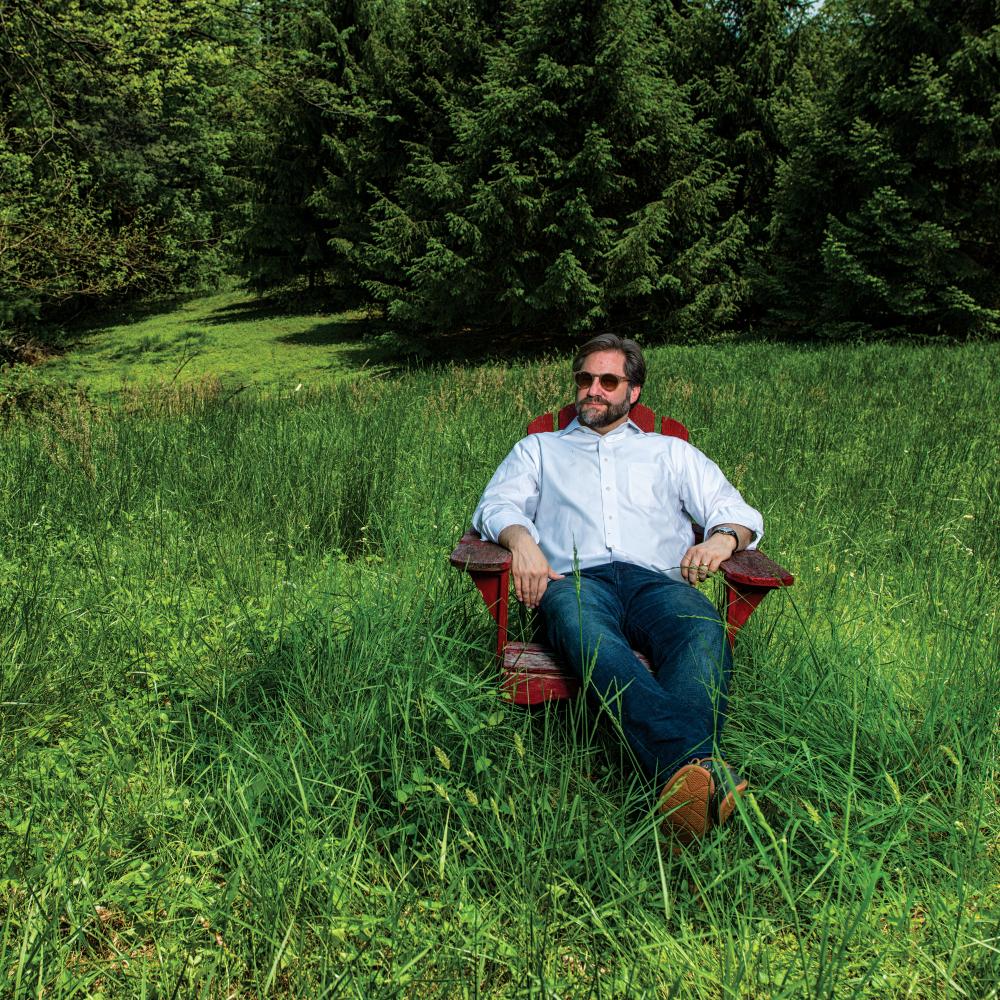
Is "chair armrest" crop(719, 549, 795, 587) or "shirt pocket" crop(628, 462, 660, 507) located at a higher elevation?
"shirt pocket" crop(628, 462, 660, 507)

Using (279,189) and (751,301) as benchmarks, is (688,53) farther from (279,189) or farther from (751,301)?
(279,189)

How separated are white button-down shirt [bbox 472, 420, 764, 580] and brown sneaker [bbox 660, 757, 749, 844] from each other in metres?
1.15

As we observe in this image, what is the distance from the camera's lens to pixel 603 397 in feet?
10.5

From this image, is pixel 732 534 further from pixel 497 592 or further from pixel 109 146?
pixel 109 146

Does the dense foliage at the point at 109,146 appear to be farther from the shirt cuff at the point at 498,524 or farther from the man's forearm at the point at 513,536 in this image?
the man's forearm at the point at 513,536

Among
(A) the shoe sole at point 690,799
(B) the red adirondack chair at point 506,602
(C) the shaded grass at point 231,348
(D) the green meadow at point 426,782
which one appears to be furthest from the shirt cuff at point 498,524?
(C) the shaded grass at point 231,348

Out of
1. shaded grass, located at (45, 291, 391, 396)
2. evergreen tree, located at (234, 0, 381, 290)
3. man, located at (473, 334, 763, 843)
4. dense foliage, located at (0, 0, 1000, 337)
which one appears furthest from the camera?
evergreen tree, located at (234, 0, 381, 290)

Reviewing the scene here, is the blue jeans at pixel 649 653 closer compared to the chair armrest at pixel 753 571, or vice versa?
the blue jeans at pixel 649 653

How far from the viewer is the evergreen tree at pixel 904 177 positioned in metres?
14.0

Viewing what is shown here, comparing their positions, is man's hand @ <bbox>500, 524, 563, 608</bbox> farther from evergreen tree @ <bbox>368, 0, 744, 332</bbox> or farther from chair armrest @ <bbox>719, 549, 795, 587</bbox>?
evergreen tree @ <bbox>368, 0, 744, 332</bbox>

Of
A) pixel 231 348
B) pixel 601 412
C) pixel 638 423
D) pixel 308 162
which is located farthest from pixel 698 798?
pixel 308 162

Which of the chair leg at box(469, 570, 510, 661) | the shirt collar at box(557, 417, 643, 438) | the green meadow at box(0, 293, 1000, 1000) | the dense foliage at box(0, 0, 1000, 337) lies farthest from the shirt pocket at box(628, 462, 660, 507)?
the dense foliage at box(0, 0, 1000, 337)

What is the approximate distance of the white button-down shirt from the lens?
2.98 meters

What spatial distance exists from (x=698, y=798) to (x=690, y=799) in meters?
0.02
